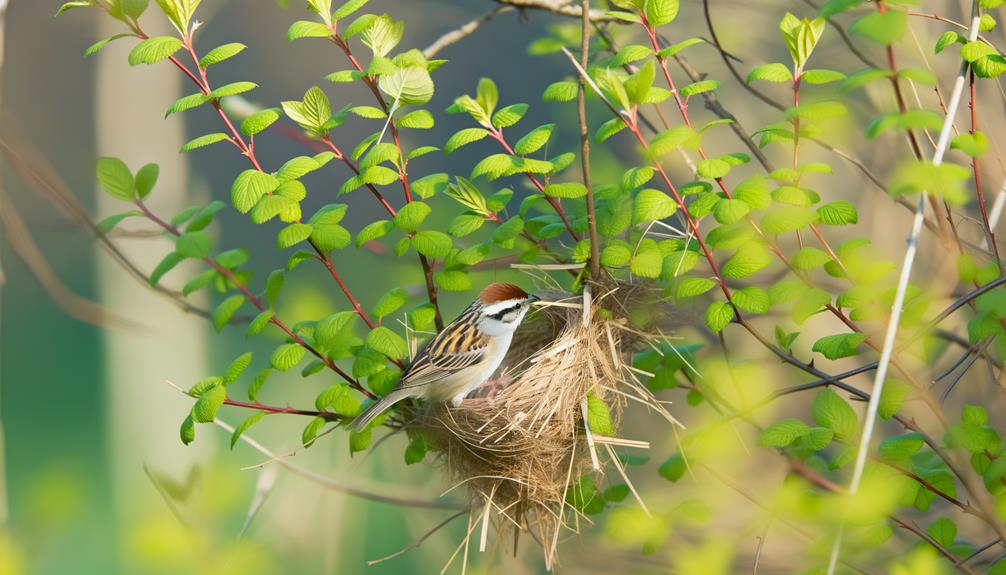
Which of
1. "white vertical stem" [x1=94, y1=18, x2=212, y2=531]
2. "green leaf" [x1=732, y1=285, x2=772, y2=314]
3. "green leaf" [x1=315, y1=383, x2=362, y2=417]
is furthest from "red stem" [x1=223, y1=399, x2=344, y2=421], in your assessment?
"white vertical stem" [x1=94, y1=18, x2=212, y2=531]

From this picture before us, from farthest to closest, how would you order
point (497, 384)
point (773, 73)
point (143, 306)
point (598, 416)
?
point (143, 306), point (497, 384), point (598, 416), point (773, 73)

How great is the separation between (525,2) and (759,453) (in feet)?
7.61

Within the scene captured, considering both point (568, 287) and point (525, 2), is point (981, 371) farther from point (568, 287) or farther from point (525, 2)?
point (525, 2)

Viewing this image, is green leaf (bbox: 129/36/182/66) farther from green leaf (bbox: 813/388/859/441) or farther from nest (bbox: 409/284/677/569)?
green leaf (bbox: 813/388/859/441)

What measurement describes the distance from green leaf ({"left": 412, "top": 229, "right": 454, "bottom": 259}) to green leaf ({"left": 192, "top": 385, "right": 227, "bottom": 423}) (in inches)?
20.2

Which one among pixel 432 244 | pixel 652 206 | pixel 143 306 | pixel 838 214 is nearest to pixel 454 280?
pixel 432 244

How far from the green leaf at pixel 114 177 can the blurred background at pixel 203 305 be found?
43cm

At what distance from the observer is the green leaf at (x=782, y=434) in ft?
6.11

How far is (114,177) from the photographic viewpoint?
6.88 ft

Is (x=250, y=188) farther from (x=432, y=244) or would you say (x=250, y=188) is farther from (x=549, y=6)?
(x=549, y=6)

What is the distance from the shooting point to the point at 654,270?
1.98m

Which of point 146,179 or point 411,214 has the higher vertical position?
point 146,179

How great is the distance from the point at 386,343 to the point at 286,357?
0.22 metres

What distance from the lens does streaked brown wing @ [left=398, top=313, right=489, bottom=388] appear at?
2357 millimetres
